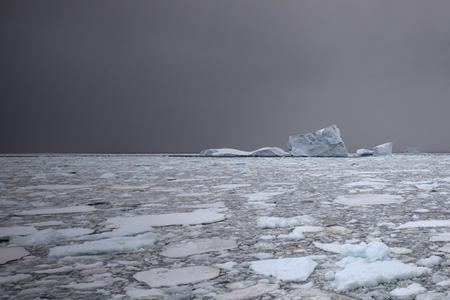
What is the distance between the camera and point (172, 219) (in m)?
2.80

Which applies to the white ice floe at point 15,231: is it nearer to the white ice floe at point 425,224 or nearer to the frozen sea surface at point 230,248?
the frozen sea surface at point 230,248

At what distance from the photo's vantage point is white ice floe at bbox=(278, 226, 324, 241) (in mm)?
2173

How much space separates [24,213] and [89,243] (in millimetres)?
1482

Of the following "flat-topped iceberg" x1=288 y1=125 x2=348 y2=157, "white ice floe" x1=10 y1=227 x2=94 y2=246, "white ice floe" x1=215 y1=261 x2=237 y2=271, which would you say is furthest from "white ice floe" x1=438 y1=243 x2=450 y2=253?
"flat-topped iceberg" x1=288 y1=125 x2=348 y2=157

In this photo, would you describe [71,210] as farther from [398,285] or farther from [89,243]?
[398,285]

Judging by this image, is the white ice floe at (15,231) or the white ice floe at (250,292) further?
the white ice floe at (15,231)

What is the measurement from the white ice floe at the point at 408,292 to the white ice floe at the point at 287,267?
0.33 m

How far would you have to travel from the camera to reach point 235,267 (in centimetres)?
168

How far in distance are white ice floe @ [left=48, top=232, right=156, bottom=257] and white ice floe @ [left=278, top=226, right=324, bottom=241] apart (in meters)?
0.76

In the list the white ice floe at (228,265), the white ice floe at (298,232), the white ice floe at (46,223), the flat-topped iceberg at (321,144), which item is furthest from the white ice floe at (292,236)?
the flat-topped iceberg at (321,144)

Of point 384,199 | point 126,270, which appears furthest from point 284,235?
point 384,199

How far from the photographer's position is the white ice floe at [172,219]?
2.68 metres

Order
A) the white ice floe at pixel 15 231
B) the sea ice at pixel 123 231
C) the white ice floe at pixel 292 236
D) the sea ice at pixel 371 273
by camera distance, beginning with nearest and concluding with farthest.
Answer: the sea ice at pixel 371 273
the white ice floe at pixel 292 236
the sea ice at pixel 123 231
the white ice floe at pixel 15 231

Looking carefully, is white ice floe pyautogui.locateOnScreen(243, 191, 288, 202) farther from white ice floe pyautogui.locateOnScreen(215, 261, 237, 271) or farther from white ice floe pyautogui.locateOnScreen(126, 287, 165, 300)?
white ice floe pyautogui.locateOnScreen(126, 287, 165, 300)
